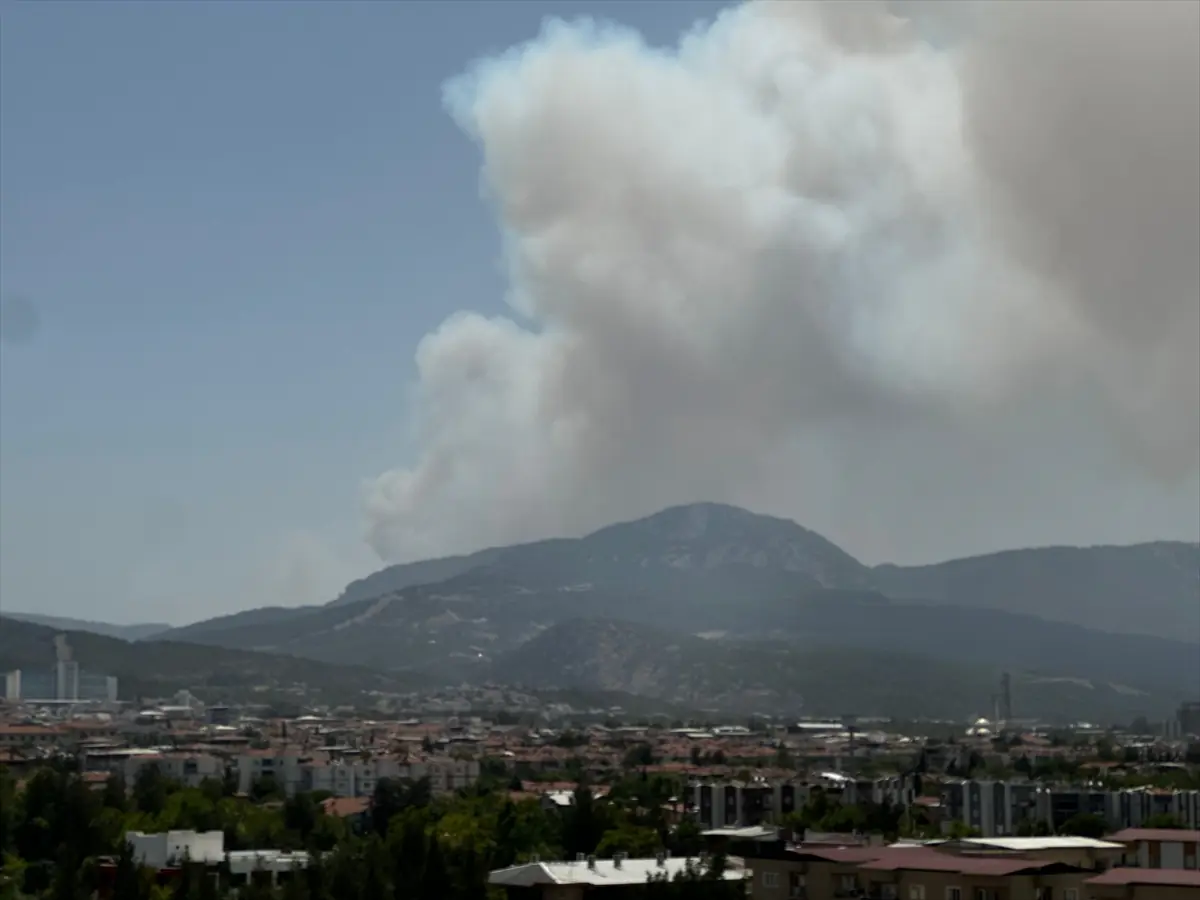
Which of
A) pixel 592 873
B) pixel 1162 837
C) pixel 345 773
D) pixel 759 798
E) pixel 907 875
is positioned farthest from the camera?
pixel 345 773

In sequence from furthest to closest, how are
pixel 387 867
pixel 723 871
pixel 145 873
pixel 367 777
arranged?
pixel 367 777 < pixel 145 873 < pixel 387 867 < pixel 723 871

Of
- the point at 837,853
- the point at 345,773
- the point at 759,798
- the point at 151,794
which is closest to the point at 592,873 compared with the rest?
the point at 837,853

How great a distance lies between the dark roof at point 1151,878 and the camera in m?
38.7

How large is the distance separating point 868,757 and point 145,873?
95.2m

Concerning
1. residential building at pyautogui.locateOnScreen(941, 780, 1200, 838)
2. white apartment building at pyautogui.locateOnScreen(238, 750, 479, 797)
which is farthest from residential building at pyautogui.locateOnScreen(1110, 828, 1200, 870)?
white apartment building at pyautogui.locateOnScreen(238, 750, 479, 797)

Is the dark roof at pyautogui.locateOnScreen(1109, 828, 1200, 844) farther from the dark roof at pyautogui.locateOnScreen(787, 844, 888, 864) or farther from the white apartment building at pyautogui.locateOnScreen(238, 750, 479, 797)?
the white apartment building at pyautogui.locateOnScreen(238, 750, 479, 797)

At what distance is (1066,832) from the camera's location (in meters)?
67.2

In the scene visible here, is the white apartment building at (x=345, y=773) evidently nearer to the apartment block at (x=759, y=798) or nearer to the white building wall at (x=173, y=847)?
the apartment block at (x=759, y=798)

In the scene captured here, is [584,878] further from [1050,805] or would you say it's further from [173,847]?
[1050,805]

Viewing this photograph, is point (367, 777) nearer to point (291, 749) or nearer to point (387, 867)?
point (291, 749)

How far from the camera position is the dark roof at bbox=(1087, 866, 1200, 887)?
127 feet

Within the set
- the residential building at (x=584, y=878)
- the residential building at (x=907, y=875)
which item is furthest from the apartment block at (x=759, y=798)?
the residential building at (x=907, y=875)

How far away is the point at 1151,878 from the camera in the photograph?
39469mm

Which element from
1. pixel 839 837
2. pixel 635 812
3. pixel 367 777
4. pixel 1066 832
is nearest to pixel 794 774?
pixel 367 777
